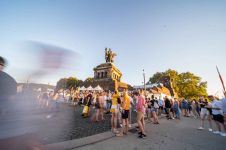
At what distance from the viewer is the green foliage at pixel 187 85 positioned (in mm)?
66062

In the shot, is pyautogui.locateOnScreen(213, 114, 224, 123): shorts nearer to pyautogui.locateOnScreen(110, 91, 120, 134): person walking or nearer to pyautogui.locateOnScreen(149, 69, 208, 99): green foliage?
pyautogui.locateOnScreen(110, 91, 120, 134): person walking

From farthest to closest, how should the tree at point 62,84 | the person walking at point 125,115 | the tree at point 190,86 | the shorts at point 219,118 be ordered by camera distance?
the tree at point 190,86 < the shorts at point 219,118 < the person walking at point 125,115 < the tree at point 62,84

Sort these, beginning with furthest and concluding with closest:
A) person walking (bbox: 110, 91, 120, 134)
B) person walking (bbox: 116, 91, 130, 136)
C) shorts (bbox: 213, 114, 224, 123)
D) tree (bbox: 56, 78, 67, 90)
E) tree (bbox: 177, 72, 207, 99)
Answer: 1. tree (bbox: 177, 72, 207, 99)
2. shorts (bbox: 213, 114, 224, 123)
3. person walking (bbox: 110, 91, 120, 134)
4. person walking (bbox: 116, 91, 130, 136)
5. tree (bbox: 56, 78, 67, 90)

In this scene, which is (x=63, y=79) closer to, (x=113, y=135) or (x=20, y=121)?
(x=20, y=121)

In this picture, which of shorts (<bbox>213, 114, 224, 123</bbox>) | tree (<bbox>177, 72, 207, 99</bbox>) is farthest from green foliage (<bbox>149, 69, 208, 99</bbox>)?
shorts (<bbox>213, 114, 224, 123</bbox>)

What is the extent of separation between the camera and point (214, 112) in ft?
22.7

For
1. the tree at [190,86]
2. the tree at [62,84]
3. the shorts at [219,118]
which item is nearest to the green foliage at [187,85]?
the tree at [190,86]

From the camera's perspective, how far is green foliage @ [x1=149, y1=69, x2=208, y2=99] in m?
66.1

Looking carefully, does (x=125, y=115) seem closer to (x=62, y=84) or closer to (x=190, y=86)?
(x=62, y=84)

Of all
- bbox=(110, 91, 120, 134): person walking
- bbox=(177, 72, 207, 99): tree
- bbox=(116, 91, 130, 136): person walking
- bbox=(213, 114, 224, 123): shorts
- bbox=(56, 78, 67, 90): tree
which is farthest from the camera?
bbox=(177, 72, 207, 99): tree

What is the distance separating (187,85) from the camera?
6950 cm

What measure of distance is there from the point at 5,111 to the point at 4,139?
1.23m

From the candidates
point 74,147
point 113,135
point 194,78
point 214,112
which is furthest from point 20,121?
point 194,78

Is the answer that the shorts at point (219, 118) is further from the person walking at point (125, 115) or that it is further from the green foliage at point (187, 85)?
the green foliage at point (187, 85)
